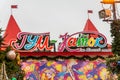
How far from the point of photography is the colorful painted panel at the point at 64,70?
30609 millimetres

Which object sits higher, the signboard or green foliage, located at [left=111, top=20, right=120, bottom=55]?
green foliage, located at [left=111, top=20, right=120, bottom=55]

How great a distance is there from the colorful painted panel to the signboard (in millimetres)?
2250

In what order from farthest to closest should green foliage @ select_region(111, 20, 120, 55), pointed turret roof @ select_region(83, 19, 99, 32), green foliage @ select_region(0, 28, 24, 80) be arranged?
pointed turret roof @ select_region(83, 19, 99, 32)
green foliage @ select_region(0, 28, 24, 80)
green foliage @ select_region(111, 20, 120, 55)

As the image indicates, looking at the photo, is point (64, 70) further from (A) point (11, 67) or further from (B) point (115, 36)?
(B) point (115, 36)

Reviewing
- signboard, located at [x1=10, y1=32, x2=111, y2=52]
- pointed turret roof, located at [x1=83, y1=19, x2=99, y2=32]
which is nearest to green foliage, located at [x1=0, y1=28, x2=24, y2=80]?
signboard, located at [x1=10, y1=32, x2=111, y2=52]

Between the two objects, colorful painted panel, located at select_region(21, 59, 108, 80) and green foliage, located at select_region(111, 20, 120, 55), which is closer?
green foliage, located at select_region(111, 20, 120, 55)

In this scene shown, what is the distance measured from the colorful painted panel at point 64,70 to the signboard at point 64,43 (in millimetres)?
2250

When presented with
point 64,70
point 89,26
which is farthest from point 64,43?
point 89,26

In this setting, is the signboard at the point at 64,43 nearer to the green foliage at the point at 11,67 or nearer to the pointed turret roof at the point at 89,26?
the pointed turret roof at the point at 89,26

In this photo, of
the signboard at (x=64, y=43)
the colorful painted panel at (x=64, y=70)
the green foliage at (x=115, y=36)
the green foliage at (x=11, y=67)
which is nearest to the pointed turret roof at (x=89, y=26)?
the signboard at (x=64, y=43)

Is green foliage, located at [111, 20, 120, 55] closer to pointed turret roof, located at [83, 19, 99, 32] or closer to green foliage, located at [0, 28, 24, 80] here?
green foliage, located at [0, 28, 24, 80]

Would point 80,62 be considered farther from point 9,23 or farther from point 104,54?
point 9,23

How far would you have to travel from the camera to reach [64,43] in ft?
114

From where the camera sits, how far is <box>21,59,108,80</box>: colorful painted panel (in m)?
30.6
